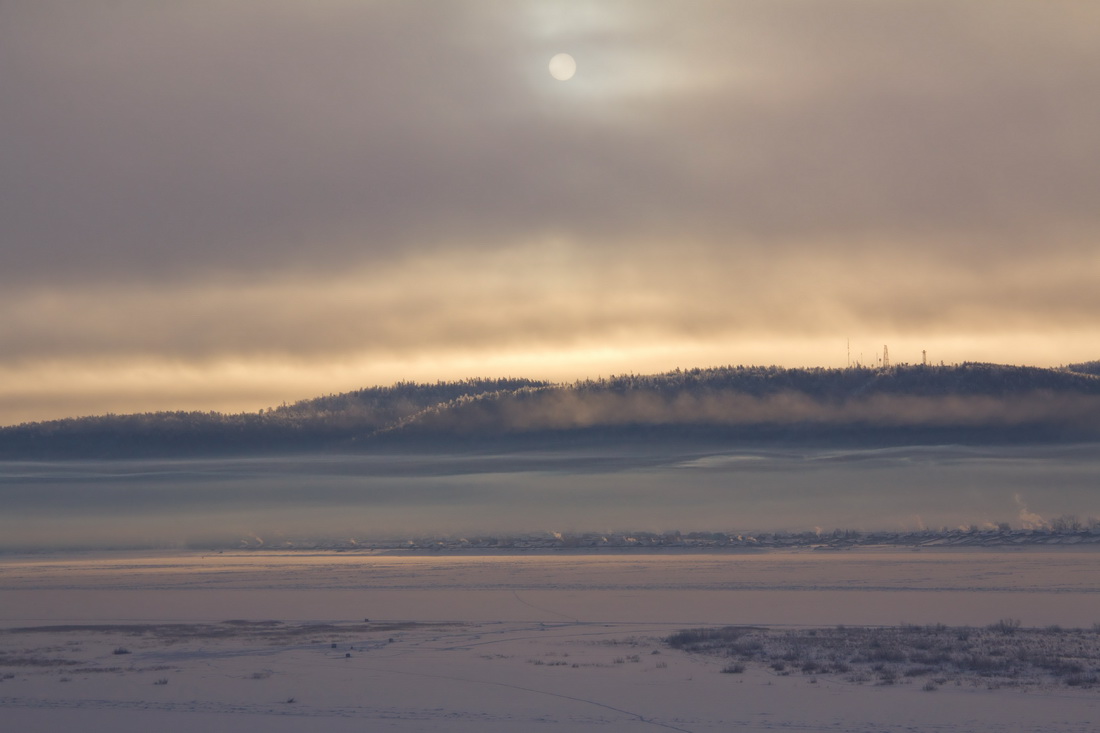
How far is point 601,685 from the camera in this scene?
95.7 ft

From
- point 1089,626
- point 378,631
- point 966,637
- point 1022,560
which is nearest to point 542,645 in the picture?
point 378,631

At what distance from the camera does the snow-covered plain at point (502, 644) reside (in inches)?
1000

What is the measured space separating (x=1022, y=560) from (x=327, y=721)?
5860 centimetres

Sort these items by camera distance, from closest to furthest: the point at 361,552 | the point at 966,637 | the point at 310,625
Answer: the point at 966,637, the point at 310,625, the point at 361,552

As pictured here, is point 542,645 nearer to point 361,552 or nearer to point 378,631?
point 378,631

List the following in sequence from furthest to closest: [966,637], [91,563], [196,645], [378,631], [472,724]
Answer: [91,563], [378,631], [196,645], [966,637], [472,724]

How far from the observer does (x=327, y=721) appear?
2522 cm

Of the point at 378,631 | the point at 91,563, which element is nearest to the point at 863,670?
the point at 378,631

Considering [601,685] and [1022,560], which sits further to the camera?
[1022,560]

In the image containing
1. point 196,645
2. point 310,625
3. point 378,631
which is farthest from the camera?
point 310,625

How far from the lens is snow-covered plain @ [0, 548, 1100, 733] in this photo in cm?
2539

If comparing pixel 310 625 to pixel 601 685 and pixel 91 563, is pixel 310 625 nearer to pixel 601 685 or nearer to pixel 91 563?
pixel 601 685

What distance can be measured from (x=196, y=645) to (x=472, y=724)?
1766cm

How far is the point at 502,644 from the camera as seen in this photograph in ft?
124
